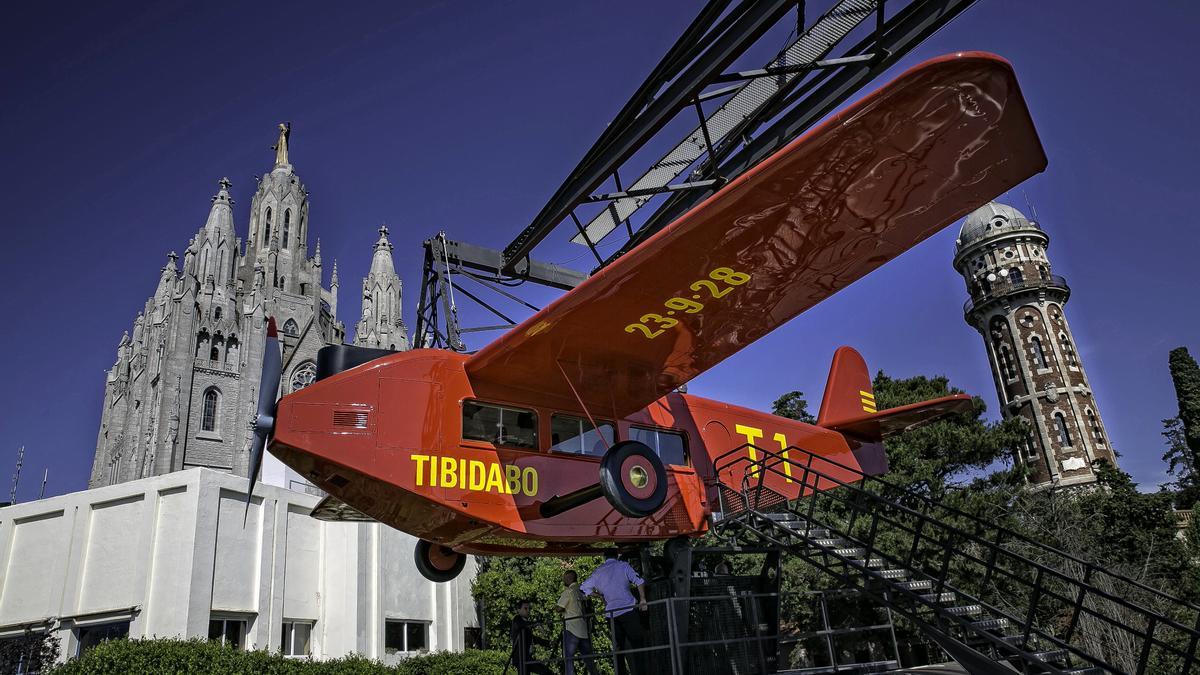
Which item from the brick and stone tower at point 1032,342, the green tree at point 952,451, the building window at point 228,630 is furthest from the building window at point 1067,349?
the building window at point 228,630

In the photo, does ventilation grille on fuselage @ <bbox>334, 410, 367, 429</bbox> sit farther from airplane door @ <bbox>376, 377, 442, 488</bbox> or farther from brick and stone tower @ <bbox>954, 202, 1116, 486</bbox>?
brick and stone tower @ <bbox>954, 202, 1116, 486</bbox>

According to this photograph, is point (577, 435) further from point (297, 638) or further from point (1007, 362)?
point (1007, 362)

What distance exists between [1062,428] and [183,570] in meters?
53.3

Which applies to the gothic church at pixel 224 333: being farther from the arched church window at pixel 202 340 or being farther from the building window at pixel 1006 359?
the building window at pixel 1006 359

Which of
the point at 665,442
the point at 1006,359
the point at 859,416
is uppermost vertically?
the point at 1006,359

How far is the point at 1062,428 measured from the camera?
49781 mm

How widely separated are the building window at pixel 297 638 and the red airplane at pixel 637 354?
535 inches

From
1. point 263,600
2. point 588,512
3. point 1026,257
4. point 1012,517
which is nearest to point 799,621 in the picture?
point 1012,517

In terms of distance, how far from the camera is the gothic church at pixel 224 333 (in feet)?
201

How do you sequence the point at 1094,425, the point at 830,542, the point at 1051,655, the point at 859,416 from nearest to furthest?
the point at 1051,655
the point at 830,542
the point at 859,416
the point at 1094,425

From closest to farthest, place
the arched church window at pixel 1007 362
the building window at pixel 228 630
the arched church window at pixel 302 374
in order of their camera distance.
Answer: the building window at pixel 228 630 < the arched church window at pixel 1007 362 < the arched church window at pixel 302 374

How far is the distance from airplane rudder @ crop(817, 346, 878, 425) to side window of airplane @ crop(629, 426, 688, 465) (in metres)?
4.63

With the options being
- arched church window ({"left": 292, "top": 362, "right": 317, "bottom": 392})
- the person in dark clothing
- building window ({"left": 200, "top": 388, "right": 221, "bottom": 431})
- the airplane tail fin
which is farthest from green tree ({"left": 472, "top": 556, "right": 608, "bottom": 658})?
arched church window ({"left": 292, "top": 362, "right": 317, "bottom": 392})

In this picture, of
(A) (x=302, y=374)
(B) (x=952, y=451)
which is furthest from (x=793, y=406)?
(A) (x=302, y=374)
